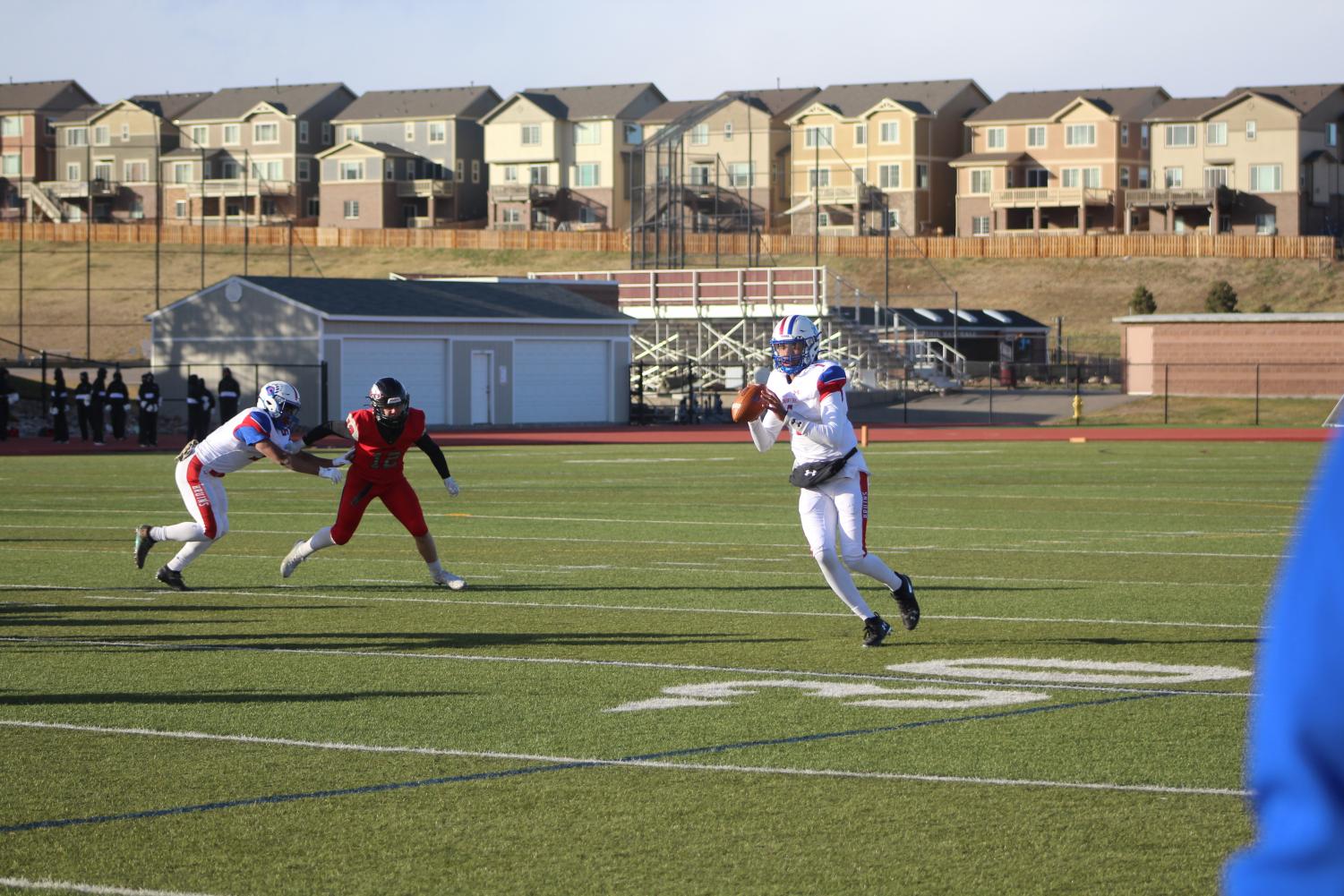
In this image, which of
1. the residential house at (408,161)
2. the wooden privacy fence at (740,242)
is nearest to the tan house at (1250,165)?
the wooden privacy fence at (740,242)

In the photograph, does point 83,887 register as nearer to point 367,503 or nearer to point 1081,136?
point 367,503

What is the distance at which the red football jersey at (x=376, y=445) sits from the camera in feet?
47.9

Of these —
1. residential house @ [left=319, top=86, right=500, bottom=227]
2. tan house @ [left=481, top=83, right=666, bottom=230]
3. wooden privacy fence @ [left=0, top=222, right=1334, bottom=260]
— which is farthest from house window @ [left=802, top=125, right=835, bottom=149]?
residential house @ [left=319, top=86, right=500, bottom=227]

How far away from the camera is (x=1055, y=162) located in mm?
110312

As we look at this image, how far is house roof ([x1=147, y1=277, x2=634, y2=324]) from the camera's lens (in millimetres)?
→ 50375

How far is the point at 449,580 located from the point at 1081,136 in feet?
327

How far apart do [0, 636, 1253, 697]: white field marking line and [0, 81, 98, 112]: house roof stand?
124583mm

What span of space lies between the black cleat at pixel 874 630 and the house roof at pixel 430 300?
127 feet

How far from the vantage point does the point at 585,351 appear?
2147 inches

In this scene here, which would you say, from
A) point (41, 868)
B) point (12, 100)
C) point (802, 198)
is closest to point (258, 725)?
point (41, 868)

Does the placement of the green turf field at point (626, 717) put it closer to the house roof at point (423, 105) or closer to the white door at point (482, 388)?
the white door at point (482, 388)

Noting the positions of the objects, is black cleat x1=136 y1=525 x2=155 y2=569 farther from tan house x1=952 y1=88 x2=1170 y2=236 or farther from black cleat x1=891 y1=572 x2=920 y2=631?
tan house x1=952 y1=88 x2=1170 y2=236

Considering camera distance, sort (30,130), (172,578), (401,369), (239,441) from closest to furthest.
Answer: (239,441)
(172,578)
(401,369)
(30,130)

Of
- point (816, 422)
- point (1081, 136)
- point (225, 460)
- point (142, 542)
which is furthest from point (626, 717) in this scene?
point (1081, 136)
